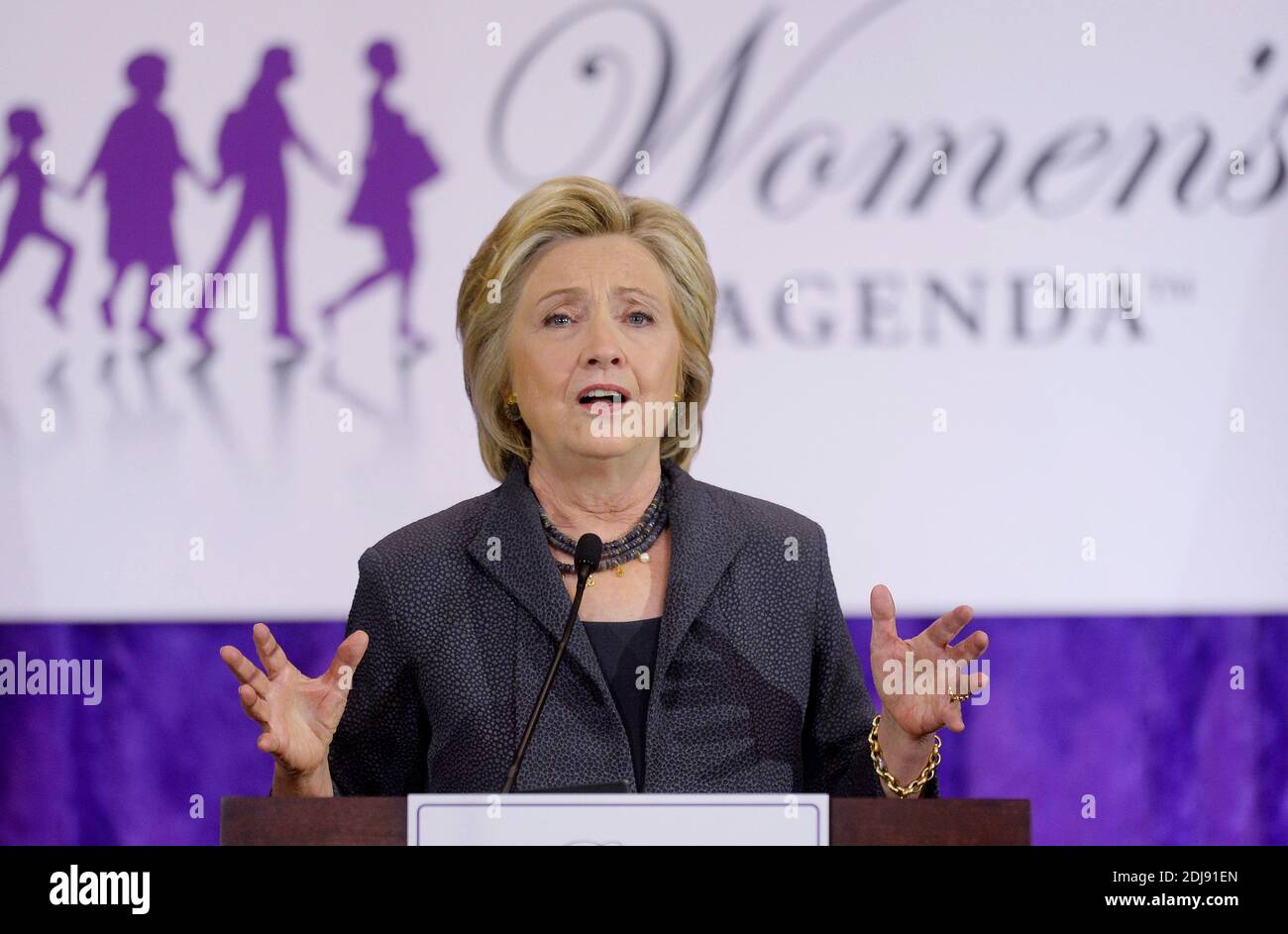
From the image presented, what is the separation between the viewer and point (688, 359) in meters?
2.47

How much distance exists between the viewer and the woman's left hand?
5.77 ft

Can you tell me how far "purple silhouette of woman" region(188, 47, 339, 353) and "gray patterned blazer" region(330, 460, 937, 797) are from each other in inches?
46.7

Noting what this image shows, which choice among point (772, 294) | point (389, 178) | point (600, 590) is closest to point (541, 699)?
point (600, 590)

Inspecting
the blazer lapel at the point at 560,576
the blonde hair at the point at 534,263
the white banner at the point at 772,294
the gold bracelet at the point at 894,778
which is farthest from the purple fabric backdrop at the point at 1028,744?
the gold bracelet at the point at 894,778

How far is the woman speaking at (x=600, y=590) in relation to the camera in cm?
212

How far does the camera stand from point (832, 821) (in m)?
1.54

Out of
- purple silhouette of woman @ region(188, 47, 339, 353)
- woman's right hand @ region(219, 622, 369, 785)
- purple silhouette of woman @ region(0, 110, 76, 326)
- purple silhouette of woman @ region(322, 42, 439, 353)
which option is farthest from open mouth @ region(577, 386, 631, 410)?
purple silhouette of woman @ region(0, 110, 76, 326)

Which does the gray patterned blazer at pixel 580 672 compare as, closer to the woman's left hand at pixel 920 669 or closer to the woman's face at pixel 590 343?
the woman's face at pixel 590 343

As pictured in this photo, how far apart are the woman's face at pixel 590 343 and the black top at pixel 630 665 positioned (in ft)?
0.88

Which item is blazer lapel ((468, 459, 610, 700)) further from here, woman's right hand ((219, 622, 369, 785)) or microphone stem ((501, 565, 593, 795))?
woman's right hand ((219, 622, 369, 785))

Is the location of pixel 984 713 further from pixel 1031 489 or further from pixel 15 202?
pixel 15 202
